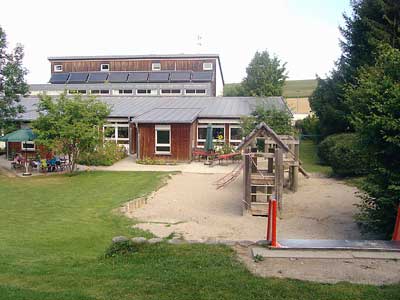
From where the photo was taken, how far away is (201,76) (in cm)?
4619

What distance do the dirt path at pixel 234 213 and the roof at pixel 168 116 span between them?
8596mm

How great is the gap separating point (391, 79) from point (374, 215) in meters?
3.23

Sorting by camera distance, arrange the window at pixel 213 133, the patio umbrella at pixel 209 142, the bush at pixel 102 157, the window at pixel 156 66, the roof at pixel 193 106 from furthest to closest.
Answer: the window at pixel 156 66
the roof at pixel 193 106
the window at pixel 213 133
the patio umbrella at pixel 209 142
the bush at pixel 102 157

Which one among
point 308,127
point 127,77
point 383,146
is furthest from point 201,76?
point 383,146

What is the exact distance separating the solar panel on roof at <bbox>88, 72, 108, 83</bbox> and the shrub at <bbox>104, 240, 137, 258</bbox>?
142 ft

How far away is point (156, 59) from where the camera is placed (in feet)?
160

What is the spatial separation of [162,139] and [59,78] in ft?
95.4

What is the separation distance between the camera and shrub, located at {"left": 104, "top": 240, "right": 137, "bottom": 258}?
23.9 feet

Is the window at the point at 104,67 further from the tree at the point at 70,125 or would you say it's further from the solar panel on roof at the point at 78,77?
the tree at the point at 70,125

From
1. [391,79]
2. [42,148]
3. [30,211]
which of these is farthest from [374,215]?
[42,148]

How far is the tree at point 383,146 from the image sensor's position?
862 cm

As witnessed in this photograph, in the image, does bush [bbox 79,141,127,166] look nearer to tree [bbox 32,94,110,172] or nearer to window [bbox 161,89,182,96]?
tree [bbox 32,94,110,172]

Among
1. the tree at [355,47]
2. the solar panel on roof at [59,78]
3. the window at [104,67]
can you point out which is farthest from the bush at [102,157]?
the solar panel on roof at [59,78]

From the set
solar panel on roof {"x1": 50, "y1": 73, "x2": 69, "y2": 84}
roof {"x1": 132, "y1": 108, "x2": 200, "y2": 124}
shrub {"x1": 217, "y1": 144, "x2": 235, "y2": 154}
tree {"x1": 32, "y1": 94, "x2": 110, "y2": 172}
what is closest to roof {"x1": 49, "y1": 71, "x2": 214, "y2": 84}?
solar panel on roof {"x1": 50, "y1": 73, "x2": 69, "y2": 84}
